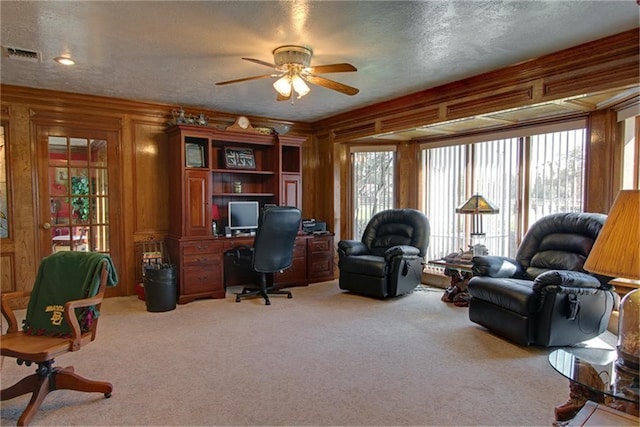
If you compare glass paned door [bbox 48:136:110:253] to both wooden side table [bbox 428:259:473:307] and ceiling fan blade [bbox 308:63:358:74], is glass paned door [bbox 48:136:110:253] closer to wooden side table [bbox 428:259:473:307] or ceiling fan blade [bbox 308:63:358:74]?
ceiling fan blade [bbox 308:63:358:74]

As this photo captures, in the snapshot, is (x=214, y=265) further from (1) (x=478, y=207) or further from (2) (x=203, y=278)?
(1) (x=478, y=207)

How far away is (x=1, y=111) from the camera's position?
13.8ft

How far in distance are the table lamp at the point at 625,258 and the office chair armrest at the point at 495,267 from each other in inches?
74.2

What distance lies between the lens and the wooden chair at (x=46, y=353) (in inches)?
85.0

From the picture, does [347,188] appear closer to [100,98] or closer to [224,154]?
[224,154]

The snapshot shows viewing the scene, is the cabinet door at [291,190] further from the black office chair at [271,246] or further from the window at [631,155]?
the window at [631,155]

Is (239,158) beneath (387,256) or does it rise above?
above

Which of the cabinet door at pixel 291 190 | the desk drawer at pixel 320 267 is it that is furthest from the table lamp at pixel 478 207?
the cabinet door at pixel 291 190

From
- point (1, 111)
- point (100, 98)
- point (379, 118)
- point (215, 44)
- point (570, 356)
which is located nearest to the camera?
point (570, 356)

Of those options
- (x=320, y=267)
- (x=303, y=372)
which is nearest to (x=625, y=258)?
(x=303, y=372)

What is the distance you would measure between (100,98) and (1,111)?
3.19ft

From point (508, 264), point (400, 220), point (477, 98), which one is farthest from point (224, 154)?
point (508, 264)

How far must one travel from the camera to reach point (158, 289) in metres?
4.22

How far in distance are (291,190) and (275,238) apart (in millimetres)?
1269
